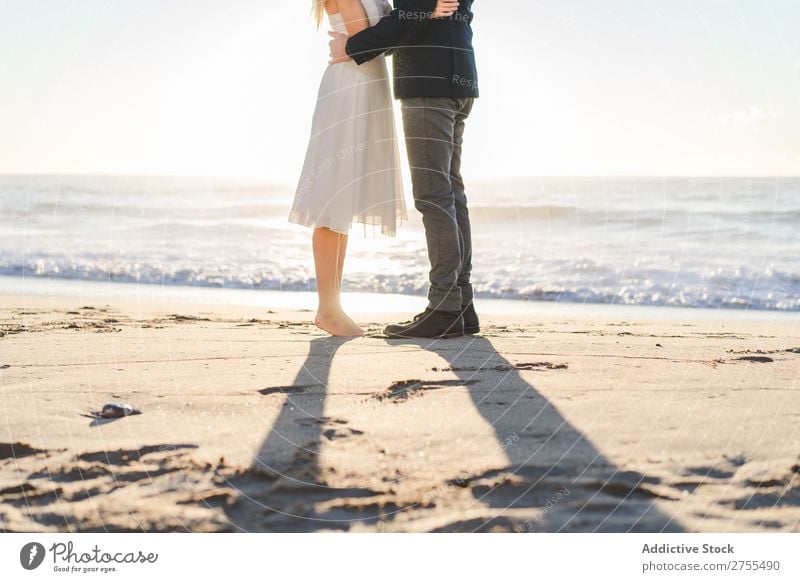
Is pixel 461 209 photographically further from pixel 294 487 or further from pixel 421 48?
pixel 294 487

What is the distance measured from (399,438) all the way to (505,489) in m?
0.42

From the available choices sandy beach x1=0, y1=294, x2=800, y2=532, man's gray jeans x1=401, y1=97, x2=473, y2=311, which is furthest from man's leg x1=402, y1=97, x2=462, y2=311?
sandy beach x1=0, y1=294, x2=800, y2=532

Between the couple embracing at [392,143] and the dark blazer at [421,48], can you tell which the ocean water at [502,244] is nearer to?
the couple embracing at [392,143]

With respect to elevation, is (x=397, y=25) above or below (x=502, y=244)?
above

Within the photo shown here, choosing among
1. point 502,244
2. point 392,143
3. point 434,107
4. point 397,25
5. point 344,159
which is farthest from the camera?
point 502,244

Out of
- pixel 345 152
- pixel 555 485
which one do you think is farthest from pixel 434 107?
pixel 555 485

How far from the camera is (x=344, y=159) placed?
13.7 ft

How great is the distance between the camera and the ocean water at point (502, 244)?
24.7 ft

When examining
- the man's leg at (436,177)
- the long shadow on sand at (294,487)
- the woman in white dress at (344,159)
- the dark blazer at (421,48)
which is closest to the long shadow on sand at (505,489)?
the long shadow on sand at (294,487)

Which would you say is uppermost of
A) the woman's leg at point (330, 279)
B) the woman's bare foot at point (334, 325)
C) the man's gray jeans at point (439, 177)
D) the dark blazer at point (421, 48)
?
the dark blazer at point (421, 48)

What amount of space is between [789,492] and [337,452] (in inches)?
45.9

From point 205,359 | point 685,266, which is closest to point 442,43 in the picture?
point 205,359

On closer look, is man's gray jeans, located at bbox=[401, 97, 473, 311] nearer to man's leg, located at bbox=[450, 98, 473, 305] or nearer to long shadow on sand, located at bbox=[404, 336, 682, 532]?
man's leg, located at bbox=[450, 98, 473, 305]
